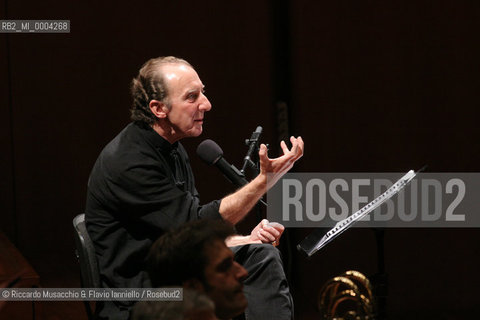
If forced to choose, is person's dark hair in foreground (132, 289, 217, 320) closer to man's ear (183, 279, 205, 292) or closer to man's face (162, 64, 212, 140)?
man's ear (183, 279, 205, 292)

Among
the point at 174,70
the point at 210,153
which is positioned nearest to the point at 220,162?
the point at 210,153

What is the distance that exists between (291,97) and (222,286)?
9.93 ft

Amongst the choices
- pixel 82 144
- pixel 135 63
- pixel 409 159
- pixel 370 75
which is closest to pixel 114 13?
pixel 135 63

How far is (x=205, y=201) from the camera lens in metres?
5.15

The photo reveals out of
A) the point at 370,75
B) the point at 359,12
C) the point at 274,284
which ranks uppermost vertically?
the point at 359,12

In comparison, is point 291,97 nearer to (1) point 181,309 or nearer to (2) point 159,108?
(2) point 159,108

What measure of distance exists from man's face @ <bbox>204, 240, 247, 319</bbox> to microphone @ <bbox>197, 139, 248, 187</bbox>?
74 centimetres

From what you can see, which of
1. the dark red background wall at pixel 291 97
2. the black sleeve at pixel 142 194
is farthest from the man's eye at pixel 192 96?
the dark red background wall at pixel 291 97

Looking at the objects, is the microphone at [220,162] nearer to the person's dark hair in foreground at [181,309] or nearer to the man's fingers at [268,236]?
the man's fingers at [268,236]

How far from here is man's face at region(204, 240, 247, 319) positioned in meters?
2.12

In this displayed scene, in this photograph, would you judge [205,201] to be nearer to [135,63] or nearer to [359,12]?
[135,63]

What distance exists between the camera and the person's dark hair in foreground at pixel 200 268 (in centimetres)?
213

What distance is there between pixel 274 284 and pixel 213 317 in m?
1.09

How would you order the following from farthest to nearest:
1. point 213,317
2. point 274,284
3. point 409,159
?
point 409,159
point 274,284
point 213,317
